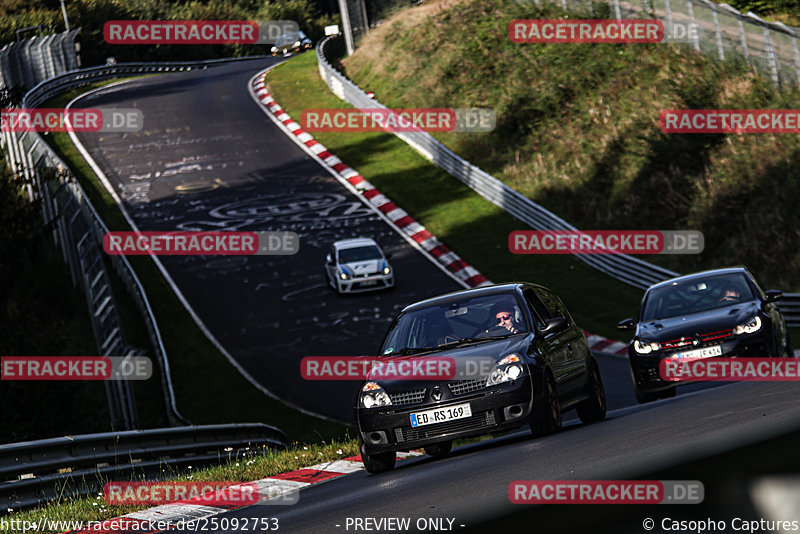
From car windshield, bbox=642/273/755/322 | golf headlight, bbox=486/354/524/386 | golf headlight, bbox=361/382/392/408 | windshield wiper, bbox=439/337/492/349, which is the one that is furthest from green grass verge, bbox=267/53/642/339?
golf headlight, bbox=361/382/392/408

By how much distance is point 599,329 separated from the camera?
22.4 meters

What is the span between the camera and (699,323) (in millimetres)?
12664

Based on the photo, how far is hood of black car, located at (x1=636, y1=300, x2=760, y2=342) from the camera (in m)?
12.5

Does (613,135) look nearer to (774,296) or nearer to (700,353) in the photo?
(774,296)

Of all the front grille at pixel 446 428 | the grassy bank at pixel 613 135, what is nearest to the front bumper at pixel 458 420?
the front grille at pixel 446 428

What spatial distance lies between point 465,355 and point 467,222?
22.0 meters

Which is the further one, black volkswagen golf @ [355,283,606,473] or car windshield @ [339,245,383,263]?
car windshield @ [339,245,383,263]

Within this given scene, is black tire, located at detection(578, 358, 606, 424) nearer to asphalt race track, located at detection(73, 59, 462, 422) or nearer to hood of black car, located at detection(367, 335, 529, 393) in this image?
hood of black car, located at detection(367, 335, 529, 393)

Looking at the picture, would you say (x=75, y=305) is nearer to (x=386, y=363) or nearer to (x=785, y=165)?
(x=785, y=165)

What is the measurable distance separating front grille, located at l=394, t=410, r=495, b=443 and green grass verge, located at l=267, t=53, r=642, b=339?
1340 cm

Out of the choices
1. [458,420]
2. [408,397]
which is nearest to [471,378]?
[458,420]

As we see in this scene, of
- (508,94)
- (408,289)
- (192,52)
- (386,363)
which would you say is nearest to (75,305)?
(408,289)

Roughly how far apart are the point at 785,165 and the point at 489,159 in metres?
12.1

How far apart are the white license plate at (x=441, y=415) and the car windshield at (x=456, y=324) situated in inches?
33.4
